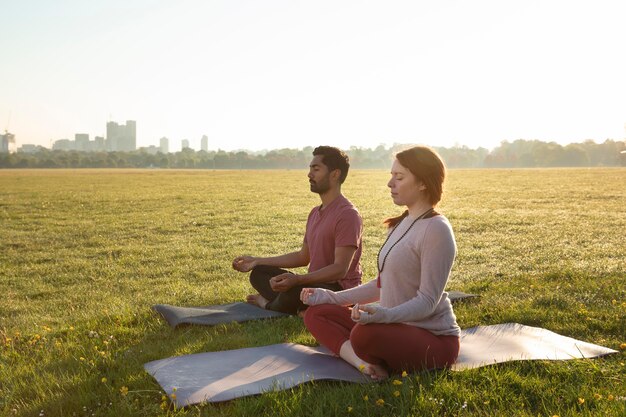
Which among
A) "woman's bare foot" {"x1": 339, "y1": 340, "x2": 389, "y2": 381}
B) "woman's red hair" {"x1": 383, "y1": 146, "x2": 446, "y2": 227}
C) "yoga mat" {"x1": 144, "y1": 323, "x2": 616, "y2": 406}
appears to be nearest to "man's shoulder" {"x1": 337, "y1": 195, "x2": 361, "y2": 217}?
"yoga mat" {"x1": 144, "y1": 323, "x2": 616, "y2": 406}

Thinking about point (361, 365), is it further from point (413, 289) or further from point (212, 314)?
point (212, 314)

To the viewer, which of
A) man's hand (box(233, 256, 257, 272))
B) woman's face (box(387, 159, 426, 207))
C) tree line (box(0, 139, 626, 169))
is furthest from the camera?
tree line (box(0, 139, 626, 169))

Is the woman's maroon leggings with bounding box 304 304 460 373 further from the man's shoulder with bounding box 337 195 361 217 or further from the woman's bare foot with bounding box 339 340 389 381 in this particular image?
the man's shoulder with bounding box 337 195 361 217

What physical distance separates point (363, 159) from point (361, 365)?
149350mm

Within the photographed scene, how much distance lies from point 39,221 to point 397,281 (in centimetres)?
1977

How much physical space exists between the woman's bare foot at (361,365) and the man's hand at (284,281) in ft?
5.78

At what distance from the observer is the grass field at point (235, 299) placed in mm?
4852

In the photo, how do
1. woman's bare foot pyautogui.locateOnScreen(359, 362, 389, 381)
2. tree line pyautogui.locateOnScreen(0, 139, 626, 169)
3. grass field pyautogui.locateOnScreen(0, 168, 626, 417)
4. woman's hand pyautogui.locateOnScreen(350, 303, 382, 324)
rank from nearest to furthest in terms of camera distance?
woman's hand pyautogui.locateOnScreen(350, 303, 382, 324) < grass field pyautogui.locateOnScreen(0, 168, 626, 417) < woman's bare foot pyautogui.locateOnScreen(359, 362, 389, 381) < tree line pyautogui.locateOnScreen(0, 139, 626, 169)

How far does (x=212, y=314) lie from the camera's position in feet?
25.5

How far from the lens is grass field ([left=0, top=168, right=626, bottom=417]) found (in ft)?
15.9

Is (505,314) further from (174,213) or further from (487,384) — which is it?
(174,213)

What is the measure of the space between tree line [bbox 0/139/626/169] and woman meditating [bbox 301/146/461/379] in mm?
113924

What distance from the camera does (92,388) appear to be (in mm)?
5418

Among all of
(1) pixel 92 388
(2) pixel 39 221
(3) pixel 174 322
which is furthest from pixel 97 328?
(2) pixel 39 221
